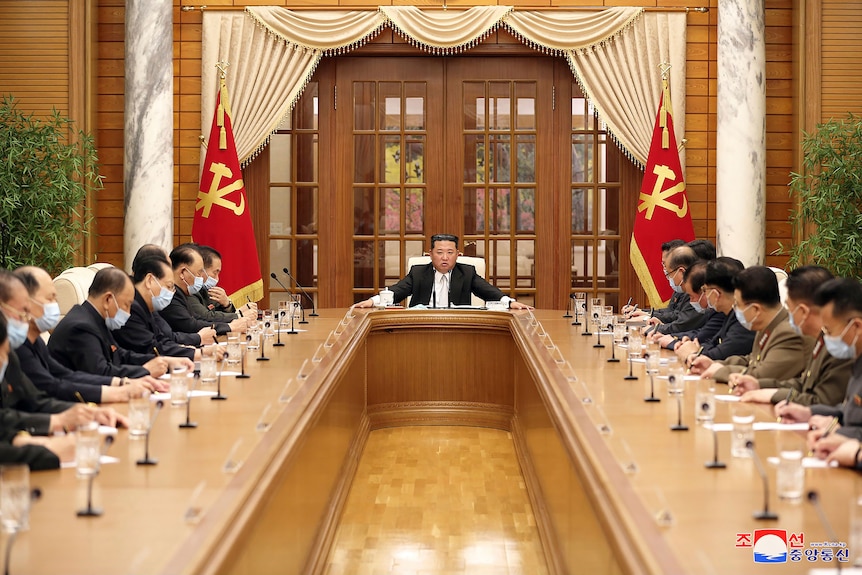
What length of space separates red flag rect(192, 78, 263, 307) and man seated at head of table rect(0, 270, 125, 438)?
4943 mm

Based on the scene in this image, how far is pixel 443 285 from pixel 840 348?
15.8 ft

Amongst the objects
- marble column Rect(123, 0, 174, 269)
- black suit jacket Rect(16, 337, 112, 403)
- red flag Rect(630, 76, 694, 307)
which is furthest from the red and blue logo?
marble column Rect(123, 0, 174, 269)

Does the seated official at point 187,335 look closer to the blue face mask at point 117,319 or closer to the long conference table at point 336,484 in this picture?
the long conference table at point 336,484

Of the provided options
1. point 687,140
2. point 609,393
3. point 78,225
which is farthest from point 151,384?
point 687,140

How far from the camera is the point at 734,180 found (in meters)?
8.83

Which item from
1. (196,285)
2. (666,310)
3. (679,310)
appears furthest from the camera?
(666,310)

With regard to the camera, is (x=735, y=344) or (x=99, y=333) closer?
(x=99, y=333)

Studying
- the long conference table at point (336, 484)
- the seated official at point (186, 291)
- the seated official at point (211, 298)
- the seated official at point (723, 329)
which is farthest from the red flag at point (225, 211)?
the seated official at point (723, 329)

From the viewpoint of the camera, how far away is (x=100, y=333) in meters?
4.75

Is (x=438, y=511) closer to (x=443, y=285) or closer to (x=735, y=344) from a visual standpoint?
(x=735, y=344)

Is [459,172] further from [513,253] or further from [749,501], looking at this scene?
[749,501]

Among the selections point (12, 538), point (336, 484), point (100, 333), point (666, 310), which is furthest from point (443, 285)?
point (12, 538)

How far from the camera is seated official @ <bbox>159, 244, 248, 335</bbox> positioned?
6.67 m

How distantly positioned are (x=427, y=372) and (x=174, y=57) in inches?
143
